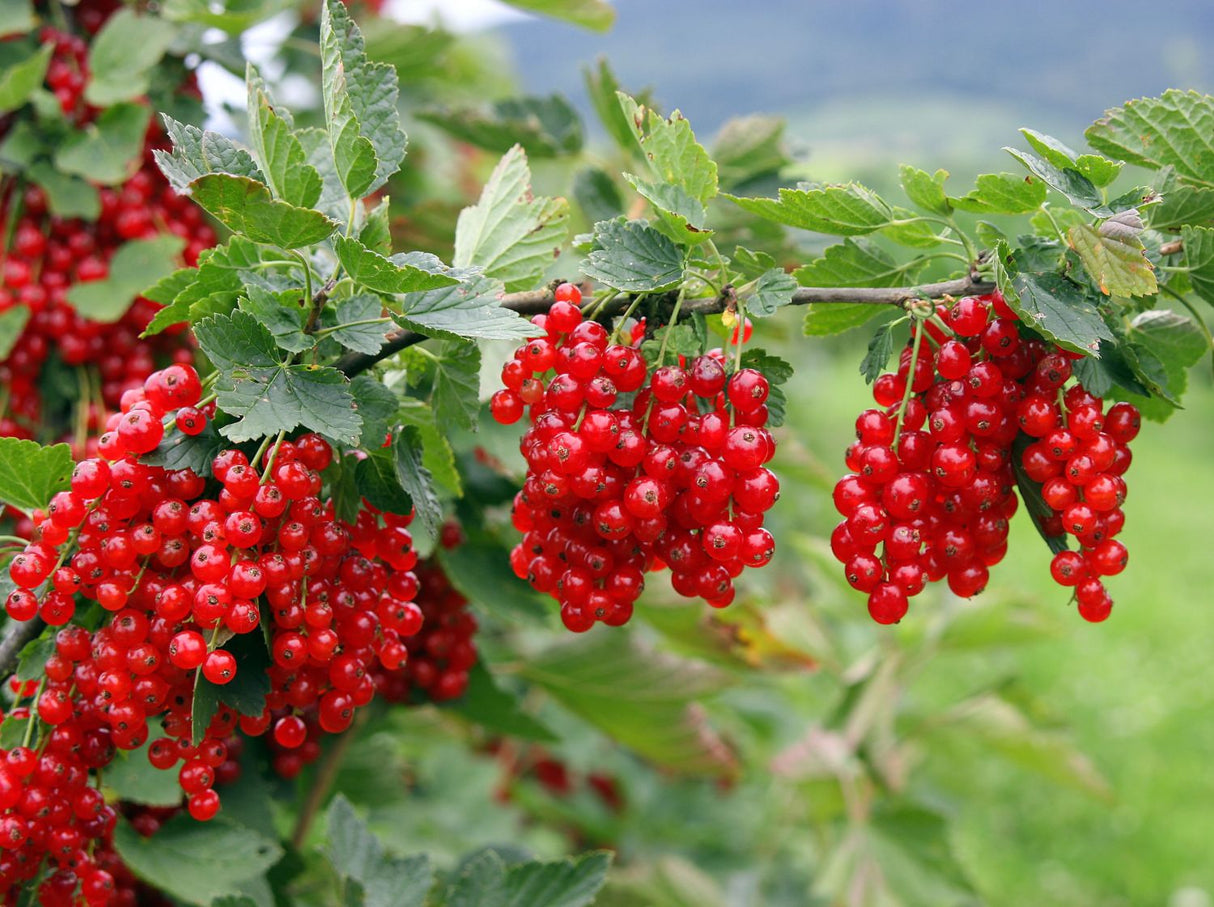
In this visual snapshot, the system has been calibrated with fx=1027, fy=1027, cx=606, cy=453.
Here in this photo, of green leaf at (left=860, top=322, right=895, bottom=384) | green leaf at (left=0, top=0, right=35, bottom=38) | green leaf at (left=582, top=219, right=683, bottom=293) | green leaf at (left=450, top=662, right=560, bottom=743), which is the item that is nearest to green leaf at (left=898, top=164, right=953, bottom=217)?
green leaf at (left=860, top=322, right=895, bottom=384)

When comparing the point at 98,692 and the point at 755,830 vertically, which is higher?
the point at 98,692

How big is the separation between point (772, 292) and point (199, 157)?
20.0 inches

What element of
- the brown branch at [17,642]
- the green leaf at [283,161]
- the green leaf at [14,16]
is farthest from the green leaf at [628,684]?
the green leaf at [14,16]

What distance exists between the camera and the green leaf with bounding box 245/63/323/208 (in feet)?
→ 2.87

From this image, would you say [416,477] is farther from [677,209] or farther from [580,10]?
[580,10]

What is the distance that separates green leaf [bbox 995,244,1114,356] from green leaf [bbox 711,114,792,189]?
1.07 meters

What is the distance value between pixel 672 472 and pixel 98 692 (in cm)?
54

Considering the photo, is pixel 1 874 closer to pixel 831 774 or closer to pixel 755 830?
pixel 831 774

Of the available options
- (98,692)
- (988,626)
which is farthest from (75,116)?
(988,626)

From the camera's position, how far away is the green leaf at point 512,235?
1.09 metres

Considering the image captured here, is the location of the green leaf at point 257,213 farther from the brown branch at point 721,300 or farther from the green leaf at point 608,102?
the green leaf at point 608,102

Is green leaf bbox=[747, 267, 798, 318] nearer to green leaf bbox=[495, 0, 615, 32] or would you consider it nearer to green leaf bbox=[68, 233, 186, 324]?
green leaf bbox=[68, 233, 186, 324]

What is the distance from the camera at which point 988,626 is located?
90.0 inches

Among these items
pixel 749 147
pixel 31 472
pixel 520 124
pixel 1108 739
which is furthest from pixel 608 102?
pixel 1108 739
